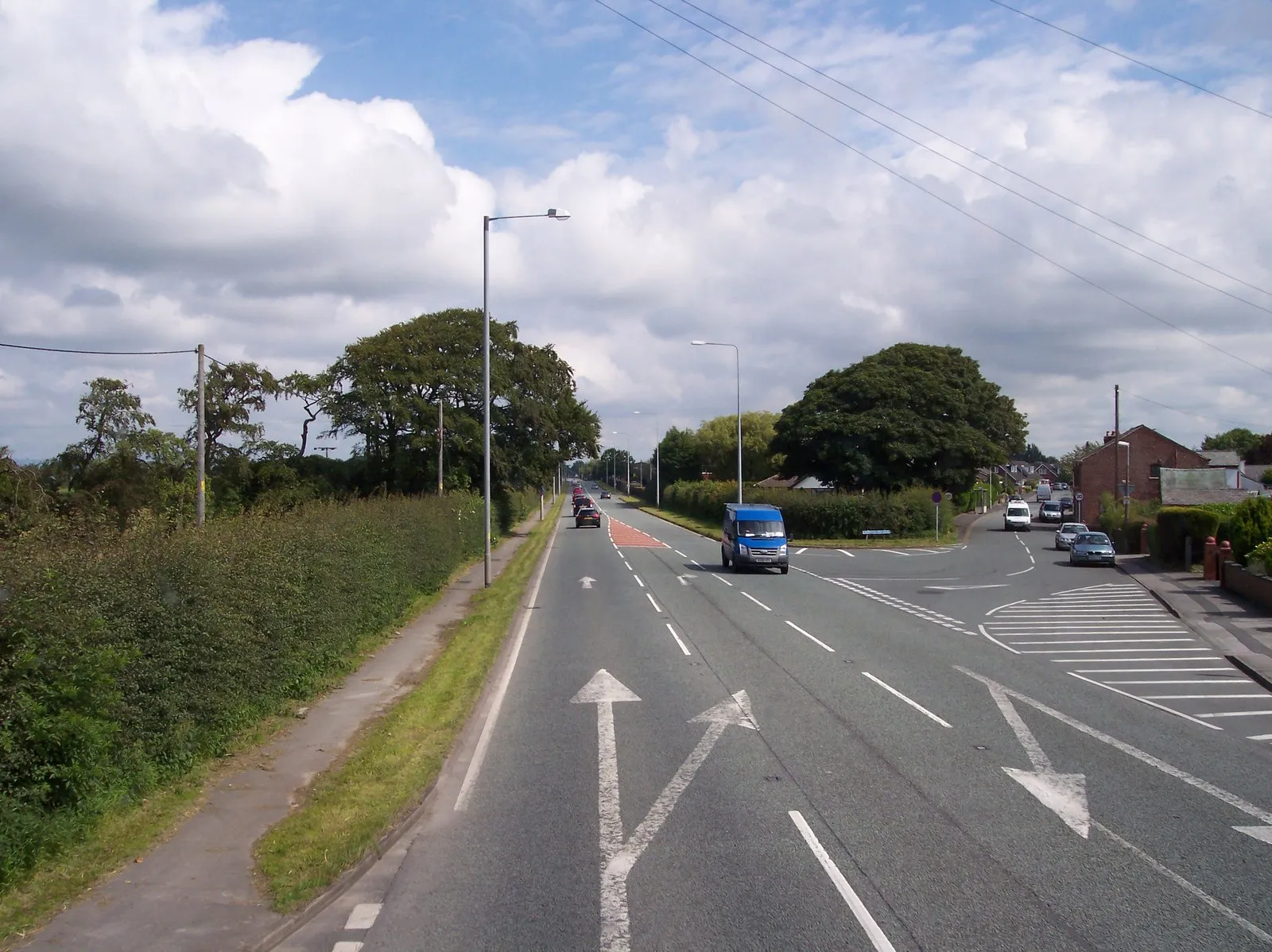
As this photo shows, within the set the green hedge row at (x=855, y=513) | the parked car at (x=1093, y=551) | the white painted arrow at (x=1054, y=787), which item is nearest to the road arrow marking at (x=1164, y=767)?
the white painted arrow at (x=1054, y=787)

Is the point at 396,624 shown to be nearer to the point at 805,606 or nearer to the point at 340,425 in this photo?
the point at 805,606

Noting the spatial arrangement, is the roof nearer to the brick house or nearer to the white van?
the brick house

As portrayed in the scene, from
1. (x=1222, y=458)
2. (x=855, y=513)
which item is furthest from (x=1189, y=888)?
(x=1222, y=458)

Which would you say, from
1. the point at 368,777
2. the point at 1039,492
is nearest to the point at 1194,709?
the point at 368,777

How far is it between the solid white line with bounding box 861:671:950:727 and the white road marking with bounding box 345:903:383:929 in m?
7.12

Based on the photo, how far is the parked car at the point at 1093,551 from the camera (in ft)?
132

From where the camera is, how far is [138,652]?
782 centimetres

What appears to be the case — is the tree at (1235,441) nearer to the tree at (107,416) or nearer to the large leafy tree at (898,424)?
the large leafy tree at (898,424)

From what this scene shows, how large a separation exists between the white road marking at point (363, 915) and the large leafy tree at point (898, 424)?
58.3 meters

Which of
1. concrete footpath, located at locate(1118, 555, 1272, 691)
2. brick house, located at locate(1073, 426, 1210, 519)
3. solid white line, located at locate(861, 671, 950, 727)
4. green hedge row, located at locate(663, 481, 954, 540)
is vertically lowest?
concrete footpath, located at locate(1118, 555, 1272, 691)

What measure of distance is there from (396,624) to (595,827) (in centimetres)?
1266

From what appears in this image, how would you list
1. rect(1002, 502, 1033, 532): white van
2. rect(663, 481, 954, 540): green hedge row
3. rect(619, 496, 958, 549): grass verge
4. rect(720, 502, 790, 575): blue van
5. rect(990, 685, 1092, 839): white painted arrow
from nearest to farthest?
rect(990, 685, 1092, 839): white painted arrow → rect(720, 502, 790, 575): blue van → rect(619, 496, 958, 549): grass verge → rect(663, 481, 954, 540): green hedge row → rect(1002, 502, 1033, 532): white van

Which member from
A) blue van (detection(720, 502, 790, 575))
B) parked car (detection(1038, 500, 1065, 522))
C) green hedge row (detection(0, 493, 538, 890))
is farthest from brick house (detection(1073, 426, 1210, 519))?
green hedge row (detection(0, 493, 538, 890))

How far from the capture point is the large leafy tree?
207ft
